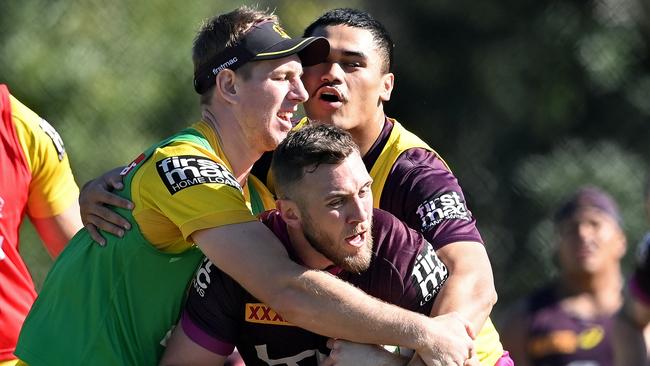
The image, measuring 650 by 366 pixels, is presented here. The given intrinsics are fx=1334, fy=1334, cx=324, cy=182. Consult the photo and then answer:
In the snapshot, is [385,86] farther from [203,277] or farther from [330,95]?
[203,277]

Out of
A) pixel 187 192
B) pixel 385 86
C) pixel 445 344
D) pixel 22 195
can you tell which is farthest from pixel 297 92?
pixel 22 195

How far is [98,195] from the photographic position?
478 cm

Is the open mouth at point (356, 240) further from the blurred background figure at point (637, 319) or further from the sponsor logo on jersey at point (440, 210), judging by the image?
the blurred background figure at point (637, 319)

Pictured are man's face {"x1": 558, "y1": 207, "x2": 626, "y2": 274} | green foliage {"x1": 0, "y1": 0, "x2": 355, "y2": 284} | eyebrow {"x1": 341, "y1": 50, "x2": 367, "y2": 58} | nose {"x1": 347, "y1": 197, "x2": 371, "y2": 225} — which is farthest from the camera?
green foliage {"x1": 0, "y1": 0, "x2": 355, "y2": 284}

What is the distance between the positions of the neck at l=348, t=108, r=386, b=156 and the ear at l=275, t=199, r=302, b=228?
3.19 ft

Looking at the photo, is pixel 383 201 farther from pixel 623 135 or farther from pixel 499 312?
pixel 623 135

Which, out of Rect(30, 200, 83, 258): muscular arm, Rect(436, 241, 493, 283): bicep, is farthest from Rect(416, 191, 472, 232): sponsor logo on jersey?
Rect(30, 200, 83, 258): muscular arm

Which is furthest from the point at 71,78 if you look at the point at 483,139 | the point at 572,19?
the point at 572,19

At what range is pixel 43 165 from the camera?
550cm

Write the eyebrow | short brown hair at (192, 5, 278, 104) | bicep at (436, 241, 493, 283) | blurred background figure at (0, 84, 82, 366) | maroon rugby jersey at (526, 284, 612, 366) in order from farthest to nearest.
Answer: maroon rugby jersey at (526, 284, 612, 366), the eyebrow, blurred background figure at (0, 84, 82, 366), short brown hair at (192, 5, 278, 104), bicep at (436, 241, 493, 283)

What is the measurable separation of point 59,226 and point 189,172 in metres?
1.38

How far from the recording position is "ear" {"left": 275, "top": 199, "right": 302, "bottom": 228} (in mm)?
4395

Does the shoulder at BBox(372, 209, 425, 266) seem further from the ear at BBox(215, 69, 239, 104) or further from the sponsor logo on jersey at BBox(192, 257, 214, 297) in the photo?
the ear at BBox(215, 69, 239, 104)

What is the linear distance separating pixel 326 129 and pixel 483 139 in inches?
276
